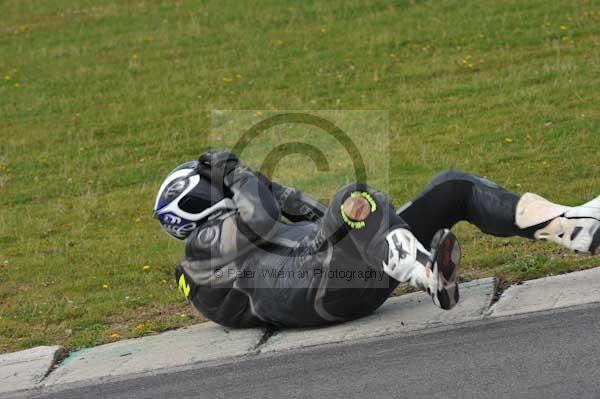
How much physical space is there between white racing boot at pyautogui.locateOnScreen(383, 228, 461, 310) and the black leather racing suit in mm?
204

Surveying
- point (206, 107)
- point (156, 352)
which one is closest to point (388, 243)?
point (156, 352)

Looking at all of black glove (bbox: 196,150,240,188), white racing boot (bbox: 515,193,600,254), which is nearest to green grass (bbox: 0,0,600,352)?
white racing boot (bbox: 515,193,600,254)

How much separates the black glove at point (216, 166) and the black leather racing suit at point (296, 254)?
0.04 m

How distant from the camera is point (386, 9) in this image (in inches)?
652

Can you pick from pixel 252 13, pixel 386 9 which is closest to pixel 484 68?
pixel 386 9

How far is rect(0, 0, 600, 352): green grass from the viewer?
26.0ft

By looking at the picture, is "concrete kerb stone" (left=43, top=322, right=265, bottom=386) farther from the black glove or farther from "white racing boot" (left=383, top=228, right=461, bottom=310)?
"white racing boot" (left=383, top=228, right=461, bottom=310)

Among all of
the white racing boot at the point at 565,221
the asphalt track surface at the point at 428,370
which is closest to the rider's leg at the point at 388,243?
the asphalt track surface at the point at 428,370

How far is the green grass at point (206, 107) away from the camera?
26.0 ft

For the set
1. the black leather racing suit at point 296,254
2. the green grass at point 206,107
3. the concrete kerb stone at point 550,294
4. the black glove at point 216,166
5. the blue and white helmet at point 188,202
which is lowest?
the green grass at point 206,107

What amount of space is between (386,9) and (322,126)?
15.2ft

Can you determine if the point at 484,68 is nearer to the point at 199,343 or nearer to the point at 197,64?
the point at 197,64

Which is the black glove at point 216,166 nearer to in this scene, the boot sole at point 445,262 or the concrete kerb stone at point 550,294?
the boot sole at point 445,262

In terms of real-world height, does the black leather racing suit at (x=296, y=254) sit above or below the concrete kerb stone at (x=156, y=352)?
above
